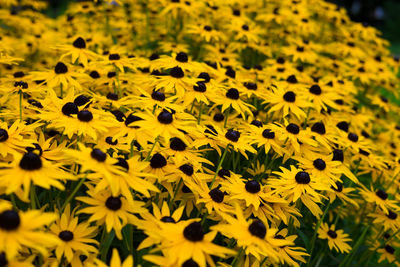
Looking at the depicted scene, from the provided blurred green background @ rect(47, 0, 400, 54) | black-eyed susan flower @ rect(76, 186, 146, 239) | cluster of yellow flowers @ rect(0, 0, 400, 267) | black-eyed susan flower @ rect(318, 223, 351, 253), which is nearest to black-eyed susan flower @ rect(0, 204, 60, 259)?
cluster of yellow flowers @ rect(0, 0, 400, 267)

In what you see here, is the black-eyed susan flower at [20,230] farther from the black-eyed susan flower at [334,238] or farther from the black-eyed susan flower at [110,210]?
the black-eyed susan flower at [334,238]

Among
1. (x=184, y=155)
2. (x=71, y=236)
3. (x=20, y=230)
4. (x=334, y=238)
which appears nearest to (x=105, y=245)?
(x=71, y=236)

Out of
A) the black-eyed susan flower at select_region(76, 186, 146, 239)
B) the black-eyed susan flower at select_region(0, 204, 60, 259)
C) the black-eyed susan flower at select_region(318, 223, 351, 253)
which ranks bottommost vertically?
the black-eyed susan flower at select_region(318, 223, 351, 253)

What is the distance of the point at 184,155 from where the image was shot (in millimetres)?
2525

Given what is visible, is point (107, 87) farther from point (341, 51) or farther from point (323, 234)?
point (341, 51)

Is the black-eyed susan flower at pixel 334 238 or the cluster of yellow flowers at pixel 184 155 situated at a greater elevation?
the cluster of yellow flowers at pixel 184 155

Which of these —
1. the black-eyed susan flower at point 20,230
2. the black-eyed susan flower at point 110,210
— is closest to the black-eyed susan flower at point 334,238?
the black-eyed susan flower at point 110,210

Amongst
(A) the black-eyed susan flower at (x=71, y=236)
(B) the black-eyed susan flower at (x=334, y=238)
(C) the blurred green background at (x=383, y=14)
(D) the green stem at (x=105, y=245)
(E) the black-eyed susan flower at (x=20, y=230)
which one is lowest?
(C) the blurred green background at (x=383, y=14)

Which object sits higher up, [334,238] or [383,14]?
[334,238]

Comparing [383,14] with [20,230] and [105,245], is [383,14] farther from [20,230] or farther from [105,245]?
[20,230]

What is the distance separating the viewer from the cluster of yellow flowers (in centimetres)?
186

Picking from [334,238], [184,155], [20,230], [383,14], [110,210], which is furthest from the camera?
[383,14]

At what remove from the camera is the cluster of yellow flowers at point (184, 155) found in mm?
1864

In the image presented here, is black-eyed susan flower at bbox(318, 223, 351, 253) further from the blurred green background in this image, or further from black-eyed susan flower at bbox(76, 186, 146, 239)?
the blurred green background
